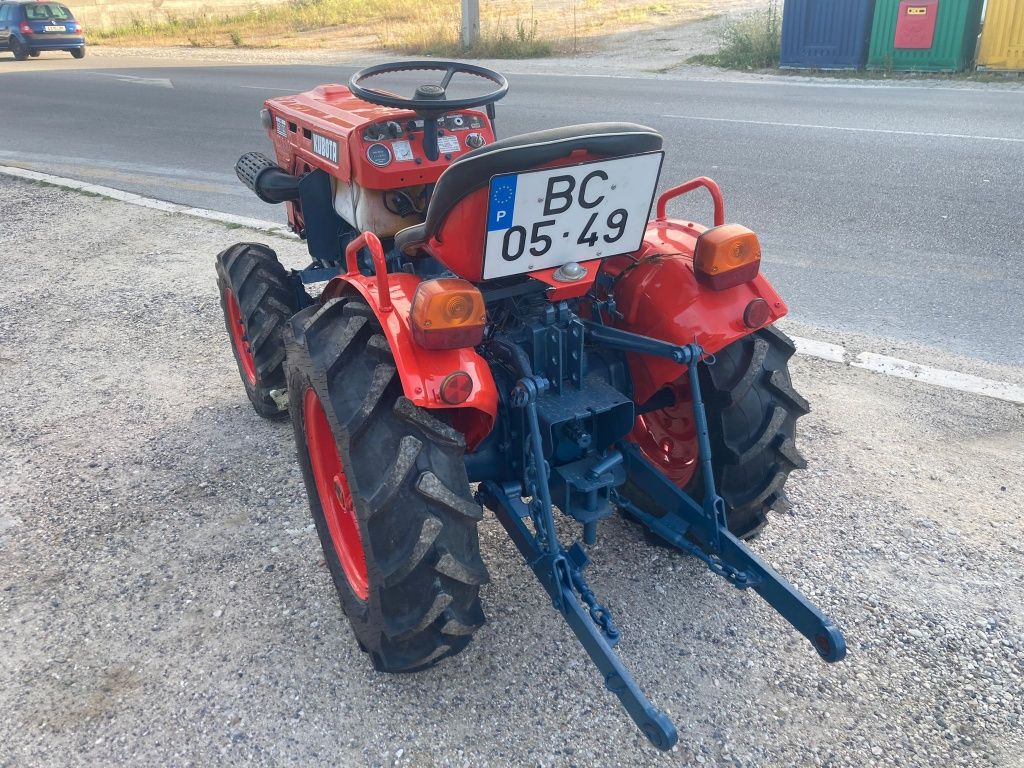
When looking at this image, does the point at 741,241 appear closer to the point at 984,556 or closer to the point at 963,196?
the point at 984,556

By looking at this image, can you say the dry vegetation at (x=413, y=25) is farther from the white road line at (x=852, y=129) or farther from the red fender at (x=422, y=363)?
the red fender at (x=422, y=363)

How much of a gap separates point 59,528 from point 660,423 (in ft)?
8.31

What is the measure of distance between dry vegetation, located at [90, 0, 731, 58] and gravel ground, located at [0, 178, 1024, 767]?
16915mm

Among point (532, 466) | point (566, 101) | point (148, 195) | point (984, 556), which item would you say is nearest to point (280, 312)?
point (532, 466)

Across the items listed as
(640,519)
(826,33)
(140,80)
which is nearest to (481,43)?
(140,80)

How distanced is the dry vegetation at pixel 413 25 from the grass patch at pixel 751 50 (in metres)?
3.94

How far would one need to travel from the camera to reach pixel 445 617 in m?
2.43

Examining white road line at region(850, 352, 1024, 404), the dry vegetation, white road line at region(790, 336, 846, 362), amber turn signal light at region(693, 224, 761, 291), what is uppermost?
the dry vegetation

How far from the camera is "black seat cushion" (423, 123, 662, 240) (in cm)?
220

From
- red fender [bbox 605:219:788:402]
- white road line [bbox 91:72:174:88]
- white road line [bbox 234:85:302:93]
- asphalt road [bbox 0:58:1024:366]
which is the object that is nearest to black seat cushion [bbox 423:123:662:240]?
red fender [bbox 605:219:788:402]

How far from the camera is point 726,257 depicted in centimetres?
269

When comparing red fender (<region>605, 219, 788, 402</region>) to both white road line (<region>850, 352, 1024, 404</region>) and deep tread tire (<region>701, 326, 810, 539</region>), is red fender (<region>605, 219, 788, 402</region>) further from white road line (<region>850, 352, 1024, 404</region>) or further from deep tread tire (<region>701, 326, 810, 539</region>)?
white road line (<region>850, 352, 1024, 404</region>)

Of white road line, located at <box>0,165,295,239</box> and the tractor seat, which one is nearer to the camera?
the tractor seat

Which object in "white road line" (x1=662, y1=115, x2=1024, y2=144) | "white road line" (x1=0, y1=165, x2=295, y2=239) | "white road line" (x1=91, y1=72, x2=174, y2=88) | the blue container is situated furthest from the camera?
"white road line" (x1=91, y1=72, x2=174, y2=88)
